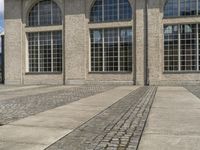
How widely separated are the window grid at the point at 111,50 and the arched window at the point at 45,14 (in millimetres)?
4023

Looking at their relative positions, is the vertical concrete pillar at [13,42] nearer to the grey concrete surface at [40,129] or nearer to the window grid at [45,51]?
the window grid at [45,51]

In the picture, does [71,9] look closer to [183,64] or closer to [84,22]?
[84,22]

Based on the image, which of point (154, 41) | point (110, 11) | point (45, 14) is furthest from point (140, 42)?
point (45, 14)

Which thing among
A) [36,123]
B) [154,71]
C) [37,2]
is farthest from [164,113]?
[37,2]

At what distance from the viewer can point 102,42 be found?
90.8ft

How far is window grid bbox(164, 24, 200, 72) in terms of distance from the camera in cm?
2555

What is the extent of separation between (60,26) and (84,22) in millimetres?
2460

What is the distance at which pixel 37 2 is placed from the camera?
98.8ft

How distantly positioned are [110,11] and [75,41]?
13.7ft

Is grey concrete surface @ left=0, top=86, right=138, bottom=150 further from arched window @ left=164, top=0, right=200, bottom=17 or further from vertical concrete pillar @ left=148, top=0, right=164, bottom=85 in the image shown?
arched window @ left=164, top=0, right=200, bottom=17

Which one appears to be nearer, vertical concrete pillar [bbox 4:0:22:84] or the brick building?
the brick building

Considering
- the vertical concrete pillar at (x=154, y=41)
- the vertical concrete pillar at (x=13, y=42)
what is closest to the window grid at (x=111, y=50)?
the vertical concrete pillar at (x=154, y=41)

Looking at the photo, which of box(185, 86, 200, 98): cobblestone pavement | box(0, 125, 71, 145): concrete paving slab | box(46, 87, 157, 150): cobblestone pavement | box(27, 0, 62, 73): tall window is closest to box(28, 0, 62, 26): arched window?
box(27, 0, 62, 73): tall window

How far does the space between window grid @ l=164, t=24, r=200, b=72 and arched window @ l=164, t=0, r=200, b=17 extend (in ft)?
3.47
